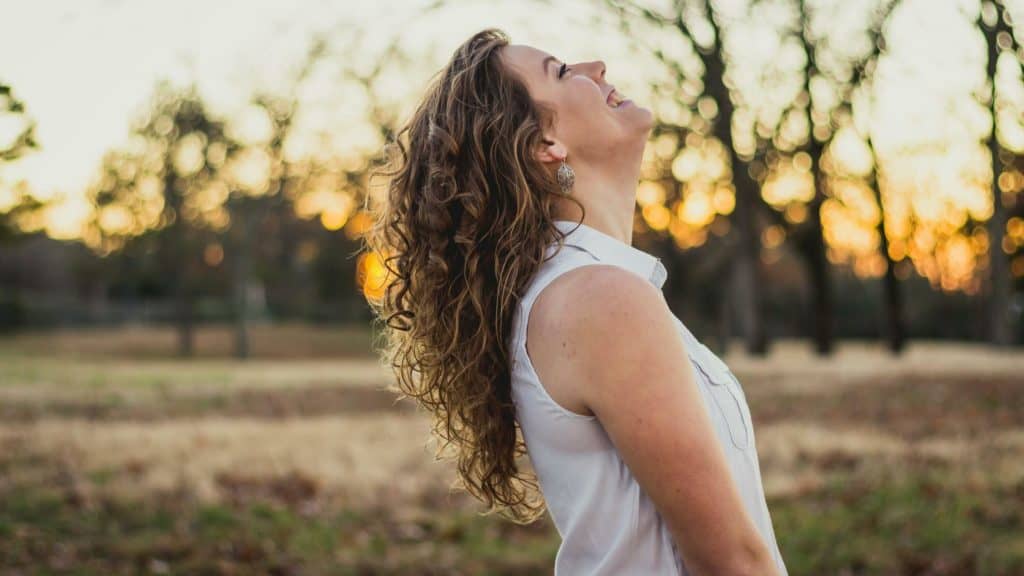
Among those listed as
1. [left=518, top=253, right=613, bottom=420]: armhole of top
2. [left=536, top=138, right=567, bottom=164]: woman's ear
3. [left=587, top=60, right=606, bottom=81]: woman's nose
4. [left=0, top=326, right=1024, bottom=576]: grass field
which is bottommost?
[left=0, top=326, right=1024, bottom=576]: grass field

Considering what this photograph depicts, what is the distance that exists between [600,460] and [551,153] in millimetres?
600

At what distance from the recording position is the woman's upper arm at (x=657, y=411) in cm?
Answer: 157

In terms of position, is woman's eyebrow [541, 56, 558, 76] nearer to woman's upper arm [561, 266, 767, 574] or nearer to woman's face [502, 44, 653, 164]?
woman's face [502, 44, 653, 164]

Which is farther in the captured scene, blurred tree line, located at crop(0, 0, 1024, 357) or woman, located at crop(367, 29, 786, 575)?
blurred tree line, located at crop(0, 0, 1024, 357)

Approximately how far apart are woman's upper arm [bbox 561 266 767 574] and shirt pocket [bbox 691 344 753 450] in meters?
0.19

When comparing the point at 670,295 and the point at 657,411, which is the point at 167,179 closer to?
the point at 670,295

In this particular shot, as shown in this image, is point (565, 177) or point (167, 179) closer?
point (565, 177)

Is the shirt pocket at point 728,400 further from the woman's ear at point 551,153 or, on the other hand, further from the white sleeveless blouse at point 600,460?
the woman's ear at point 551,153

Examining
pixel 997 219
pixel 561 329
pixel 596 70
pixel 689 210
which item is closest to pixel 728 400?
pixel 561 329

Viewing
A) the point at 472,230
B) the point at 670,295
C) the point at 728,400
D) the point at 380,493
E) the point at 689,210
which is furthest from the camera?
the point at 670,295

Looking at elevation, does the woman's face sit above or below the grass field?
above

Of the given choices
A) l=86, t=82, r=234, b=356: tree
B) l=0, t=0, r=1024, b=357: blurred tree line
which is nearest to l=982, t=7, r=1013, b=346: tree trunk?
l=0, t=0, r=1024, b=357: blurred tree line

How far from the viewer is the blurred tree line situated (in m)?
10.9

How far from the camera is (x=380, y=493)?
8336mm
